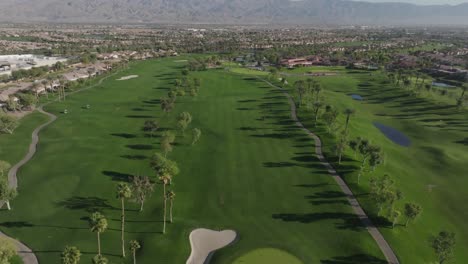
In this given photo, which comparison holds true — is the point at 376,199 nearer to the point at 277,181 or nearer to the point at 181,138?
the point at 277,181

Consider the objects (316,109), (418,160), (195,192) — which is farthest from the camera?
(316,109)

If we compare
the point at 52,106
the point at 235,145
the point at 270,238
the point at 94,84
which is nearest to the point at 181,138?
the point at 235,145

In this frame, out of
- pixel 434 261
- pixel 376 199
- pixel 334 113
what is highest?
pixel 334 113

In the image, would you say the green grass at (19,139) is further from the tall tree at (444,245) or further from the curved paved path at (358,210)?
the tall tree at (444,245)

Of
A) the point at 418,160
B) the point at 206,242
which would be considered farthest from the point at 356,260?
the point at 418,160

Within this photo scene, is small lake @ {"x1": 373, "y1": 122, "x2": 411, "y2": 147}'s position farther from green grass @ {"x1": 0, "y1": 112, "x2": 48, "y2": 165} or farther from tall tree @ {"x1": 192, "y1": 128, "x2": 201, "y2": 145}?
green grass @ {"x1": 0, "y1": 112, "x2": 48, "y2": 165}

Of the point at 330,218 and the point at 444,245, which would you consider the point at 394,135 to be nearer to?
the point at 330,218
